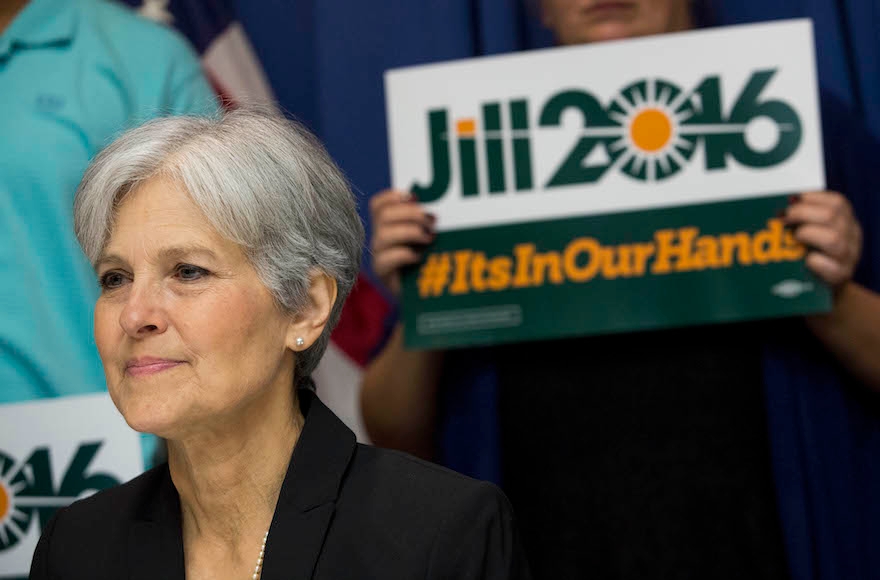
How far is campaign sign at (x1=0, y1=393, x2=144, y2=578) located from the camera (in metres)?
2.28

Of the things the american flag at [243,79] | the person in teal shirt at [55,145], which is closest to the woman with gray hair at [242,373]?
the person in teal shirt at [55,145]

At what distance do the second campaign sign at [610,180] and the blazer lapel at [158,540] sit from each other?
703 mm

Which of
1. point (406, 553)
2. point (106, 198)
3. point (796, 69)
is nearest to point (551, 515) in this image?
point (406, 553)

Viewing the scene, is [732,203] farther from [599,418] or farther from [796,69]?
[599,418]

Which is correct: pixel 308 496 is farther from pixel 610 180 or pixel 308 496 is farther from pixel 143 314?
pixel 610 180

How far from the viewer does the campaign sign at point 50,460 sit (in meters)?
2.28

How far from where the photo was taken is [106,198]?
1.48 m

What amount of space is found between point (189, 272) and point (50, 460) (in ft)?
3.40

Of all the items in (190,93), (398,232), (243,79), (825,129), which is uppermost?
(243,79)

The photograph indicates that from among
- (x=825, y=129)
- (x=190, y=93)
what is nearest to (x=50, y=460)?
(x=190, y=93)

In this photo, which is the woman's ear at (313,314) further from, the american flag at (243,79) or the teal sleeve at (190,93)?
the american flag at (243,79)

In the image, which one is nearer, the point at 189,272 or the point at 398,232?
the point at 189,272

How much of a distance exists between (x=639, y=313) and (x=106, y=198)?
1032 millimetres

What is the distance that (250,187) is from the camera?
1.43 m
